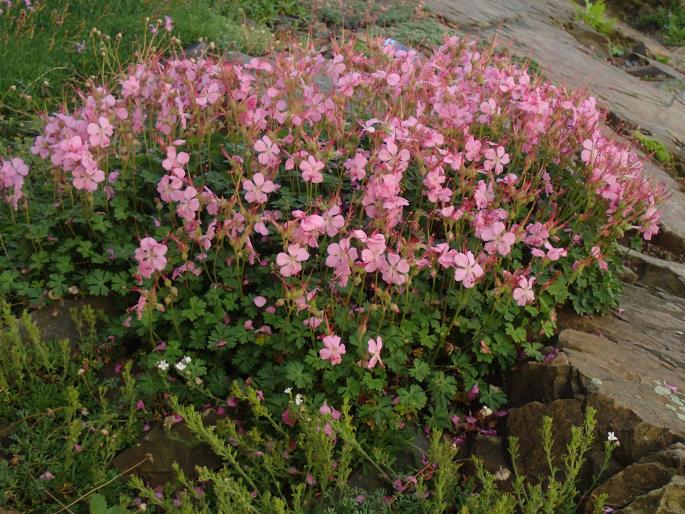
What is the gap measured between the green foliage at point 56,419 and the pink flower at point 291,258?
2.34 ft

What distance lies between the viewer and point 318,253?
3.26 meters

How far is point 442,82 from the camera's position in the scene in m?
3.82

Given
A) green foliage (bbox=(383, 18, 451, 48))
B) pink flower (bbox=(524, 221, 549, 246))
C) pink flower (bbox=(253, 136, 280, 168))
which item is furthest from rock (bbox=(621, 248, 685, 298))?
green foliage (bbox=(383, 18, 451, 48))

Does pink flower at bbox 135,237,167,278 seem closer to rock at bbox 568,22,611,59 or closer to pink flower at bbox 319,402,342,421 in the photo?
pink flower at bbox 319,402,342,421

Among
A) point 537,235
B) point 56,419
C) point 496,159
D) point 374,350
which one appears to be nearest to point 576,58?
point 496,159

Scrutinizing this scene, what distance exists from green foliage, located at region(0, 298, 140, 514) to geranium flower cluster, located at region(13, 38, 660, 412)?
466 mm

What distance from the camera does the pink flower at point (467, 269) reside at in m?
2.88

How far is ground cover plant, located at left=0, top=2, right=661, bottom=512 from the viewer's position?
2.88 metres

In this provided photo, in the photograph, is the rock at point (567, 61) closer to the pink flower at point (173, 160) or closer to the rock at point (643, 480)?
the rock at point (643, 480)

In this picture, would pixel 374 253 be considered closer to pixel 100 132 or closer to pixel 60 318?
pixel 100 132

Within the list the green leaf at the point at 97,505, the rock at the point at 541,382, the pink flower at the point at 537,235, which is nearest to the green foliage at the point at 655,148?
the pink flower at the point at 537,235

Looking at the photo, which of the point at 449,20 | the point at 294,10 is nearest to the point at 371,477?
the point at 294,10

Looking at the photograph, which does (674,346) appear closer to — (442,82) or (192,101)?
(442,82)

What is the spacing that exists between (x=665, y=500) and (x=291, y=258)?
1.58 m
